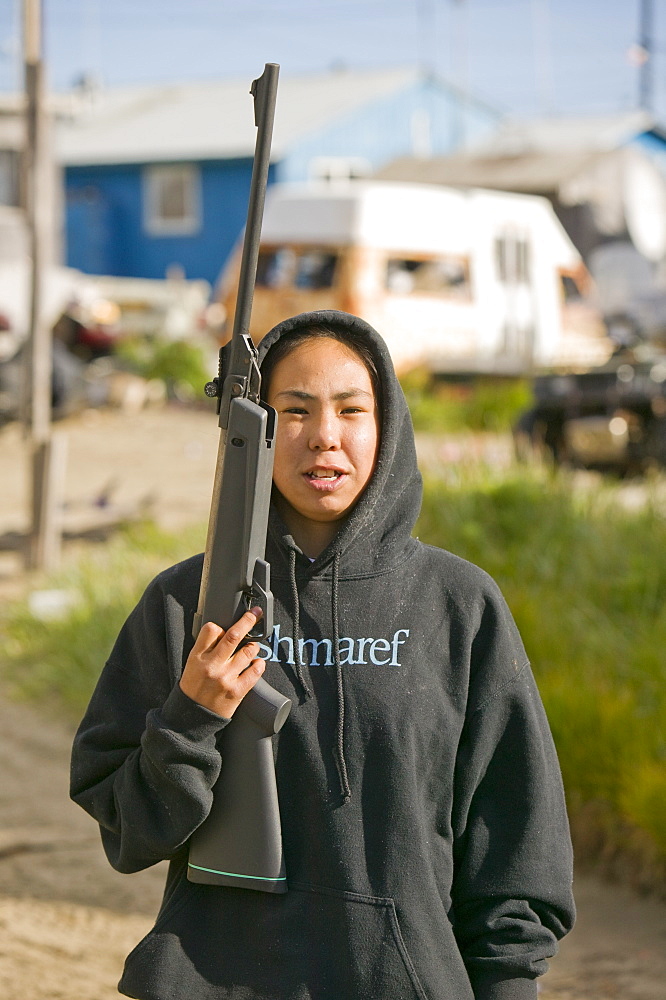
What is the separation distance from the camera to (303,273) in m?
16.6

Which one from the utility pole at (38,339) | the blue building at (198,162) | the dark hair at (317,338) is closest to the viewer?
the dark hair at (317,338)

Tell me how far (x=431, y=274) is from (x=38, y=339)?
10.1 m

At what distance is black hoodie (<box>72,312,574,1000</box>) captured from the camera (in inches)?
76.1

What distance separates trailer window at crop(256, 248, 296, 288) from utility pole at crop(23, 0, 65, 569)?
28.1 ft

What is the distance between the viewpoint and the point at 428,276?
687 inches

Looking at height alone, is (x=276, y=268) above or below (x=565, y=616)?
above

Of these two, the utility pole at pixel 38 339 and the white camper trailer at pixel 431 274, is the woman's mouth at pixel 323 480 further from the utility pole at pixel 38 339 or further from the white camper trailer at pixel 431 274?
the white camper trailer at pixel 431 274

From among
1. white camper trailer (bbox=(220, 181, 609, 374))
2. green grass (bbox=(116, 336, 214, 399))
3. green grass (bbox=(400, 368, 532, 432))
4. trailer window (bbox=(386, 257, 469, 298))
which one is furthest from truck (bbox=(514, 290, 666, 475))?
green grass (bbox=(116, 336, 214, 399))

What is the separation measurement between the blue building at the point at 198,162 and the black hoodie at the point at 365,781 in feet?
89.8

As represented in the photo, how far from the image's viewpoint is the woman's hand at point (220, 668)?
6.07ft

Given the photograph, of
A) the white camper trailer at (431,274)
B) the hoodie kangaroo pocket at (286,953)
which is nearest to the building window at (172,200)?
the white camper trailer at (431,274)

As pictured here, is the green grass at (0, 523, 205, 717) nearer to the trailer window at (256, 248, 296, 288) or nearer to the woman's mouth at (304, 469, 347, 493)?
the woman's mouth at (304, 469, 347, 493)

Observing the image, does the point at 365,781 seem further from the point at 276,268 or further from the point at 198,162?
the point at 198,162

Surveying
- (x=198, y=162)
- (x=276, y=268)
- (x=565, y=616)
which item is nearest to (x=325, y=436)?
(x=565, y=616)
